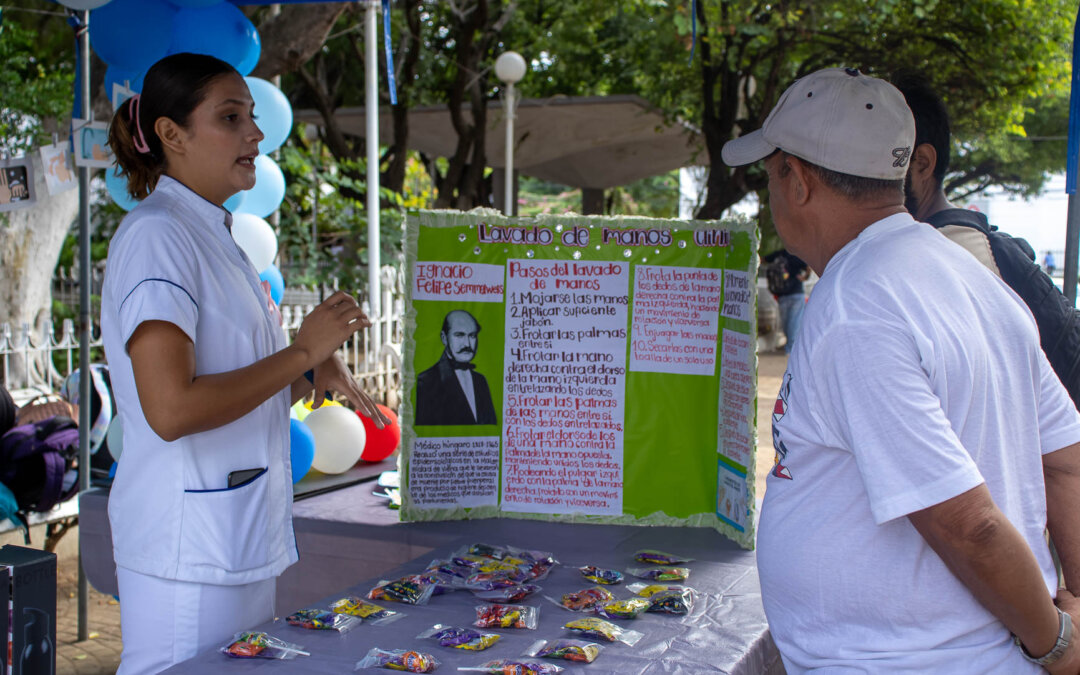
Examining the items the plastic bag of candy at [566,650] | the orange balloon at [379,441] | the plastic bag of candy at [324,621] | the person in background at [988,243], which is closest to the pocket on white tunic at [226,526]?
the plastic bag of candy at [324,621]

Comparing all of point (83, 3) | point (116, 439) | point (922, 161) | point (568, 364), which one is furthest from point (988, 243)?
point (83, 3)

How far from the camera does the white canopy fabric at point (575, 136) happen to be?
38.2 ft

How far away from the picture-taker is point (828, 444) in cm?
118

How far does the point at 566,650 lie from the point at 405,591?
0.43m

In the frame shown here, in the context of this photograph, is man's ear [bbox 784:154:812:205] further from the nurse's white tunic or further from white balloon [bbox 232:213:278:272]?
white balloon [bbox 232:213:278:272]

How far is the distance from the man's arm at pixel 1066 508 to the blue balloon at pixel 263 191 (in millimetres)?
3334

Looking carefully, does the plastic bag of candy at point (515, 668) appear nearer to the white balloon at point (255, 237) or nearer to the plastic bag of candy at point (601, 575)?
the plastic bag of candy at point (601, 575)

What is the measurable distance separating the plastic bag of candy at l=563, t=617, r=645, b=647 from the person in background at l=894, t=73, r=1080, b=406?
3.35 feet

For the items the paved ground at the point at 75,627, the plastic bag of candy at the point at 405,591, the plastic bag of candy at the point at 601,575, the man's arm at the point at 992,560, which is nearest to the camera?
the man's arm at the point at 992,560

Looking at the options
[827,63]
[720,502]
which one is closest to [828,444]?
[720,502]

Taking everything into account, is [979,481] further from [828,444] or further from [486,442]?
[486,442]

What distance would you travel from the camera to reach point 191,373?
1.50 meters

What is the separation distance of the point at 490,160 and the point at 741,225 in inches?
471

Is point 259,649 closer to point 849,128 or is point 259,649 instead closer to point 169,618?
point 169,618
